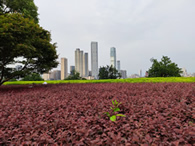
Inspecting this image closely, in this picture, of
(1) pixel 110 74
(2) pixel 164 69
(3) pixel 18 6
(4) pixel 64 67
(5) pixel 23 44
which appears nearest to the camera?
(5) pixel 23 44

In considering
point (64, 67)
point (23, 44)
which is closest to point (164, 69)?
point (23, 44)

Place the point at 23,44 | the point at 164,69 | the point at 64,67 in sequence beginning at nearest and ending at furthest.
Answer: the point at 23,44 < the point at 164,69 < the point at 64,67

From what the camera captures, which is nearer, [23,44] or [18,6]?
[23,44]

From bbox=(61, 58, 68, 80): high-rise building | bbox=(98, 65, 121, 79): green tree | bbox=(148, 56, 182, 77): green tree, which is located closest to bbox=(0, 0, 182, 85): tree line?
bbox=(98, 65, 121, 79): green tree

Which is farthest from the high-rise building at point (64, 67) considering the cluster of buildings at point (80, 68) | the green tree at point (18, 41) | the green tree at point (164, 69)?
the green tree at point (18, 41)

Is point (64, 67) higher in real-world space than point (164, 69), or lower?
higher

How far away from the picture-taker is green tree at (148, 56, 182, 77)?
24.6 m

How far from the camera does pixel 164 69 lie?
2480cm

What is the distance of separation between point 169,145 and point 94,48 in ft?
540

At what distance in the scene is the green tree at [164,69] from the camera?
24.6 meters

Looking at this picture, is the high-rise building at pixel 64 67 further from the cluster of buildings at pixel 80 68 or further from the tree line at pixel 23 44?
the tree line at pixel 23 44

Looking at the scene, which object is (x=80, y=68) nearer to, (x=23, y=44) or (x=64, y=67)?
(x=64, y=67)

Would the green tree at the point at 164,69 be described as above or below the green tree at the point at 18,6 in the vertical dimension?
below

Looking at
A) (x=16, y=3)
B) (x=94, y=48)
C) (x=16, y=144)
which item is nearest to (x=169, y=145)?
(x=16, y=144)
